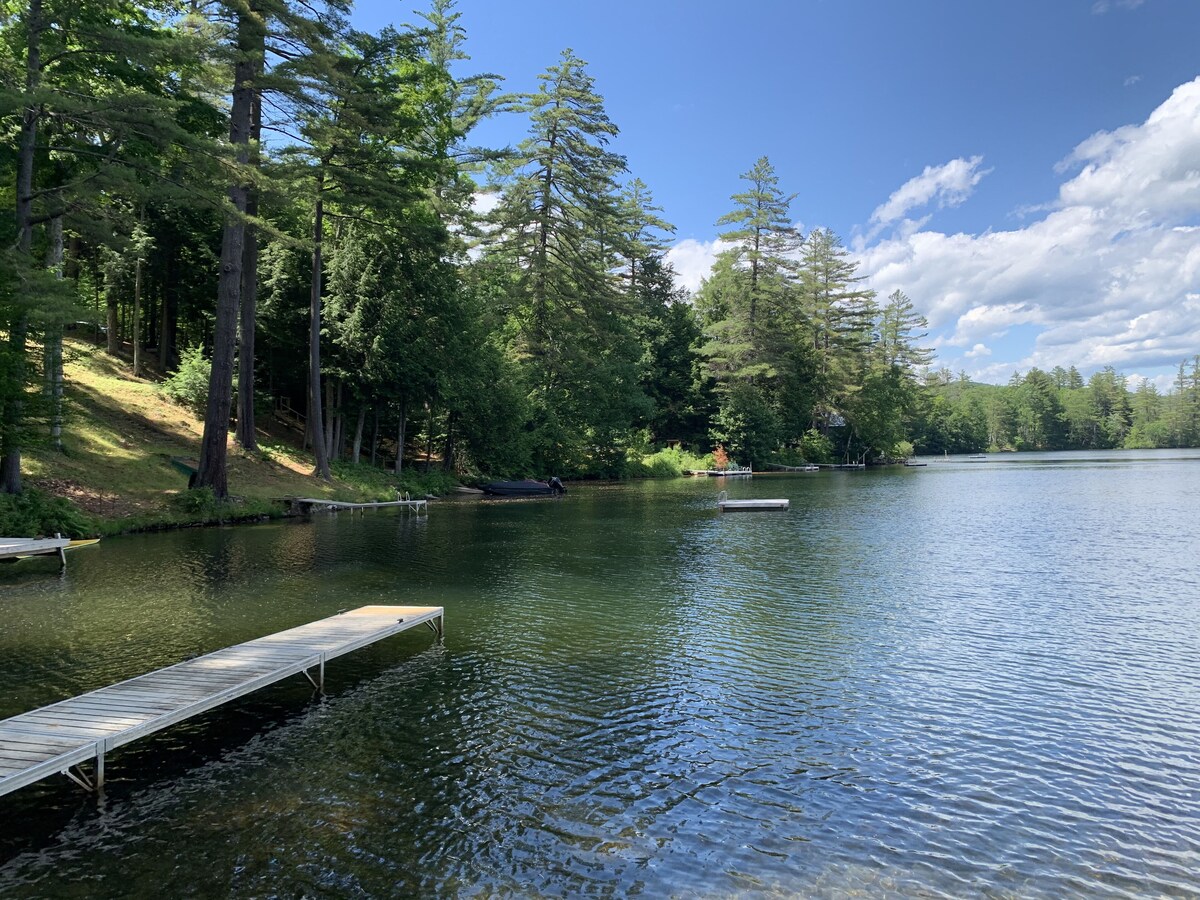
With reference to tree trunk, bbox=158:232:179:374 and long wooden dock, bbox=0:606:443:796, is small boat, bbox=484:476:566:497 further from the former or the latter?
long wooden dock, bbox=0:606:443:796

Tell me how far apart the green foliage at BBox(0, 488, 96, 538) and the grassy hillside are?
2.91 feet

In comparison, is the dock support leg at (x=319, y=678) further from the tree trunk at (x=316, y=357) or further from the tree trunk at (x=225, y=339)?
the tree trunk at (x=316, y=357)

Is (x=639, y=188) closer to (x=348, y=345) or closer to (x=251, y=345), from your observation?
(x=348, y=345)

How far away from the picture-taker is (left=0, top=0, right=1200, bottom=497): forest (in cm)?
1805

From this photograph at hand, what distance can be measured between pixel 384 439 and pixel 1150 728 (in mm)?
38869

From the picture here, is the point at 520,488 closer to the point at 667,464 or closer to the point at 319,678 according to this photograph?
the point at 667,464

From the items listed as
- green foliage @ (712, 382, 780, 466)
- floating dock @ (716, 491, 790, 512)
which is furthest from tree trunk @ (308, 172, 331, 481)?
green foliage @ (712, 382, 780, 466)

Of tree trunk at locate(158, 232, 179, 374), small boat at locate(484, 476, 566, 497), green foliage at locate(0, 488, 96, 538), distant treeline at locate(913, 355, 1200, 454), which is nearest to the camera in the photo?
green foliage at locate(0, 488, 96, 538)

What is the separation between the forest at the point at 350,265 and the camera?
59.2ft

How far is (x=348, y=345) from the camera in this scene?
32.0 meters

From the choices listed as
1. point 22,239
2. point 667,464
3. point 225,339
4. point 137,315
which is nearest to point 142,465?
point 225,339

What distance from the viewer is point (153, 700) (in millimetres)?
7363

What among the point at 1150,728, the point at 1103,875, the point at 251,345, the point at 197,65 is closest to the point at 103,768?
the point at 1103,875

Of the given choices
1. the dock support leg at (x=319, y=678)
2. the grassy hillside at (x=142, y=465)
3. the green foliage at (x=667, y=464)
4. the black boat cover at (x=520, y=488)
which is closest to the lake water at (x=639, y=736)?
the dock support leg at (x=319, y=678)
